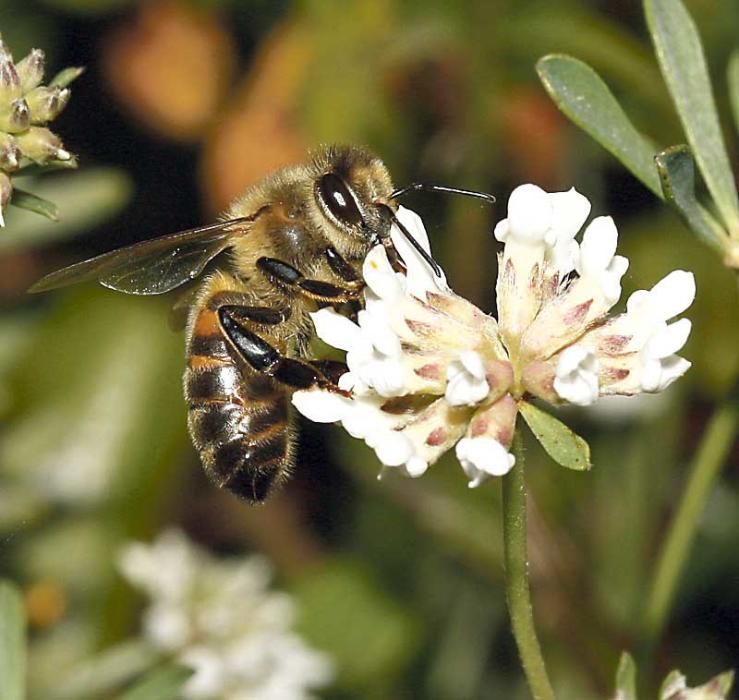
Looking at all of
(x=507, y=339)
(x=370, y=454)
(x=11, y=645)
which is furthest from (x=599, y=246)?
(x=370, y=454)

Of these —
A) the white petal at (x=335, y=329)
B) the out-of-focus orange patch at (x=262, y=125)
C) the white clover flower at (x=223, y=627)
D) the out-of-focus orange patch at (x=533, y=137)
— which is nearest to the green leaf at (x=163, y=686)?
the white clover flower at (x=223, y=627)

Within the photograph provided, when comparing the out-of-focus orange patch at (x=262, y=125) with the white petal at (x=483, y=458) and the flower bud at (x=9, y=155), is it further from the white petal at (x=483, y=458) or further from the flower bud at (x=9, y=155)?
the white petal at (x=483, y=458)

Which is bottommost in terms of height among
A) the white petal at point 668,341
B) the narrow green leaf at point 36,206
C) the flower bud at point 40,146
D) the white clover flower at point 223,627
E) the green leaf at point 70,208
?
the white clover flower at point 223,627

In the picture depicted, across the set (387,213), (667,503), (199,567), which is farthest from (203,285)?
(667,503)

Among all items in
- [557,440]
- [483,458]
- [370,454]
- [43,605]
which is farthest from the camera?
[370,454]

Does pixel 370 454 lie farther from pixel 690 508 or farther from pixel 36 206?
pixel 36 206

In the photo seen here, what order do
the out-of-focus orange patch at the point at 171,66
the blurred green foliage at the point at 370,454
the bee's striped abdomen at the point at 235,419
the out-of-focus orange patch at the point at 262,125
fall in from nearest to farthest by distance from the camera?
the bee's striped abdomen at the point at 235,419
the blurred green foliage at the point at 370,454
the out-of-focus orange patch at the point at 262,125
the out-of-focus orange patch at the point at 171,66
